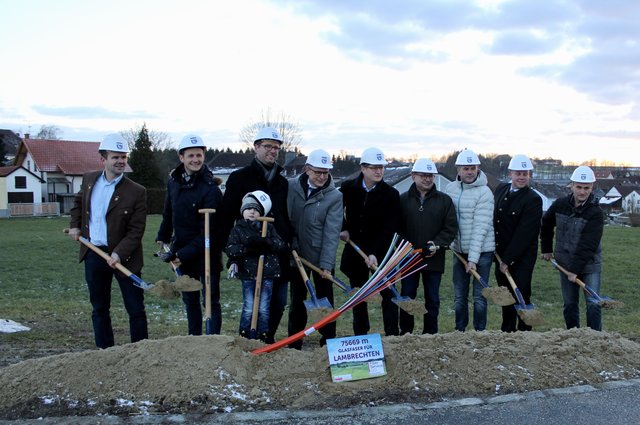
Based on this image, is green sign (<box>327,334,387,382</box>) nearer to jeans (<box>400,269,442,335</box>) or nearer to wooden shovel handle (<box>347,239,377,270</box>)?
wooden shovel handle (<box>347,239,377,270</box>)

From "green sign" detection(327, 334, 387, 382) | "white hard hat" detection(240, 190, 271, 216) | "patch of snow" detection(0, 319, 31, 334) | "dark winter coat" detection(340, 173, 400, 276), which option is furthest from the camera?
"patch of snow" detection(0, 319, 31, 334)

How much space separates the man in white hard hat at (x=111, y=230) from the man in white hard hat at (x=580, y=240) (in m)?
4.56

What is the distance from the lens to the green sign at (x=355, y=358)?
4.97 m

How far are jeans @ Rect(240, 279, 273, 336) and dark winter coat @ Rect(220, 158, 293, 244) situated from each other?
0.54m

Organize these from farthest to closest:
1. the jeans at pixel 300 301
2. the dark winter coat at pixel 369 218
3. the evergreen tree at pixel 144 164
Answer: the evergreen tree at pixel 144 164 → the dark winter coat at pixel 369 218 → the jeans at pixel 300 301

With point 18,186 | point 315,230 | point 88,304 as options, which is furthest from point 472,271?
point 18,186

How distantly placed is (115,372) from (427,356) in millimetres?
2581

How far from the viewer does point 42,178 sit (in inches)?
2060

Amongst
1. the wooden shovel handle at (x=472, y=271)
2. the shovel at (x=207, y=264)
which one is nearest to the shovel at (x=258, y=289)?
the shovel at (x=207, y=264)

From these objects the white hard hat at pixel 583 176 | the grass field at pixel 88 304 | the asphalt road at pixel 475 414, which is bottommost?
the grass field at pixel 88 304

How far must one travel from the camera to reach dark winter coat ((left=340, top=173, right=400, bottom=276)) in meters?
6.35

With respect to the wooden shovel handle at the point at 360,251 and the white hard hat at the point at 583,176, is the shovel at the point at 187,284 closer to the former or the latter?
the wooden shovel handle at the point at 360,251

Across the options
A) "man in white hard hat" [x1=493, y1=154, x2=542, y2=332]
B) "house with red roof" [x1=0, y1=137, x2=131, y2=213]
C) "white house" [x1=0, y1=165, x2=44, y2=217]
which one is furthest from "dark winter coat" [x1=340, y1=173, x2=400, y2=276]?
"white house" [x1=0, y1=165, x2=44, y2=217]

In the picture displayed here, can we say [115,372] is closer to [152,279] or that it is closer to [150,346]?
[150,346]
